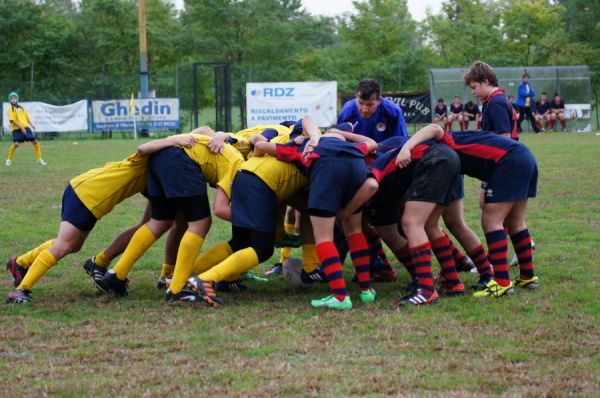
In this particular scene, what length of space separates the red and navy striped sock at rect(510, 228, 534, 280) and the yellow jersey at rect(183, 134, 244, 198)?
7.02ft

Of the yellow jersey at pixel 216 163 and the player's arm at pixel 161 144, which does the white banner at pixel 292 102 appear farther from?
the player's arm at pixel 161 144

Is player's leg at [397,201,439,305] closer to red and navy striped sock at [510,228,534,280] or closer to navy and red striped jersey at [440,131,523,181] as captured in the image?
navy and red striped jersey at [440,131,523,181]

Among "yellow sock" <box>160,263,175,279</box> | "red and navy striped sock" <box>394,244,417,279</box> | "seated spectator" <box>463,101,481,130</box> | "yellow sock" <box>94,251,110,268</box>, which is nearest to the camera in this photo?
"red and navy striped sock" <box>394,244,417,279</box>

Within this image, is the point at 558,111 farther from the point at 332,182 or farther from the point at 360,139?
the point at 332,182

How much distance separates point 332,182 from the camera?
19.8ft

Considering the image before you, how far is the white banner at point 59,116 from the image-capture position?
33312 millimetres

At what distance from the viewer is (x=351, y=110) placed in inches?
311

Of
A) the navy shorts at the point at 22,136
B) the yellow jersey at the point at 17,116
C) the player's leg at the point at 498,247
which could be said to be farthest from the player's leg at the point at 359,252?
the yellow jersey at the point at 17,116

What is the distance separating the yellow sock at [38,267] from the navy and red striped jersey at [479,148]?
2.94 m

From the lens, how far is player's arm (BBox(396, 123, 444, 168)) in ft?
20.3

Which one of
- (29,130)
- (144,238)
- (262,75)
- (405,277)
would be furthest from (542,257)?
(262,75)

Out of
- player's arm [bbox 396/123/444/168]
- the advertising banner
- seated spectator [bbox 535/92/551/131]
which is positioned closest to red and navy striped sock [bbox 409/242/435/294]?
player's arm [bbox 396/123/444/168]

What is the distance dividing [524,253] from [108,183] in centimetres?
312

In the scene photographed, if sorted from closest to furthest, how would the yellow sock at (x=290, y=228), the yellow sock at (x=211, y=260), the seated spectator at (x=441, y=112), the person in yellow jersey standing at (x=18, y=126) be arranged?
the yellow sock at (x=211, y=260)
the yellow sock at (x=290, y=228)
the person in yellow jersey standing at (x=18, y=126)
the seated spectator at (x=441, y=112)
